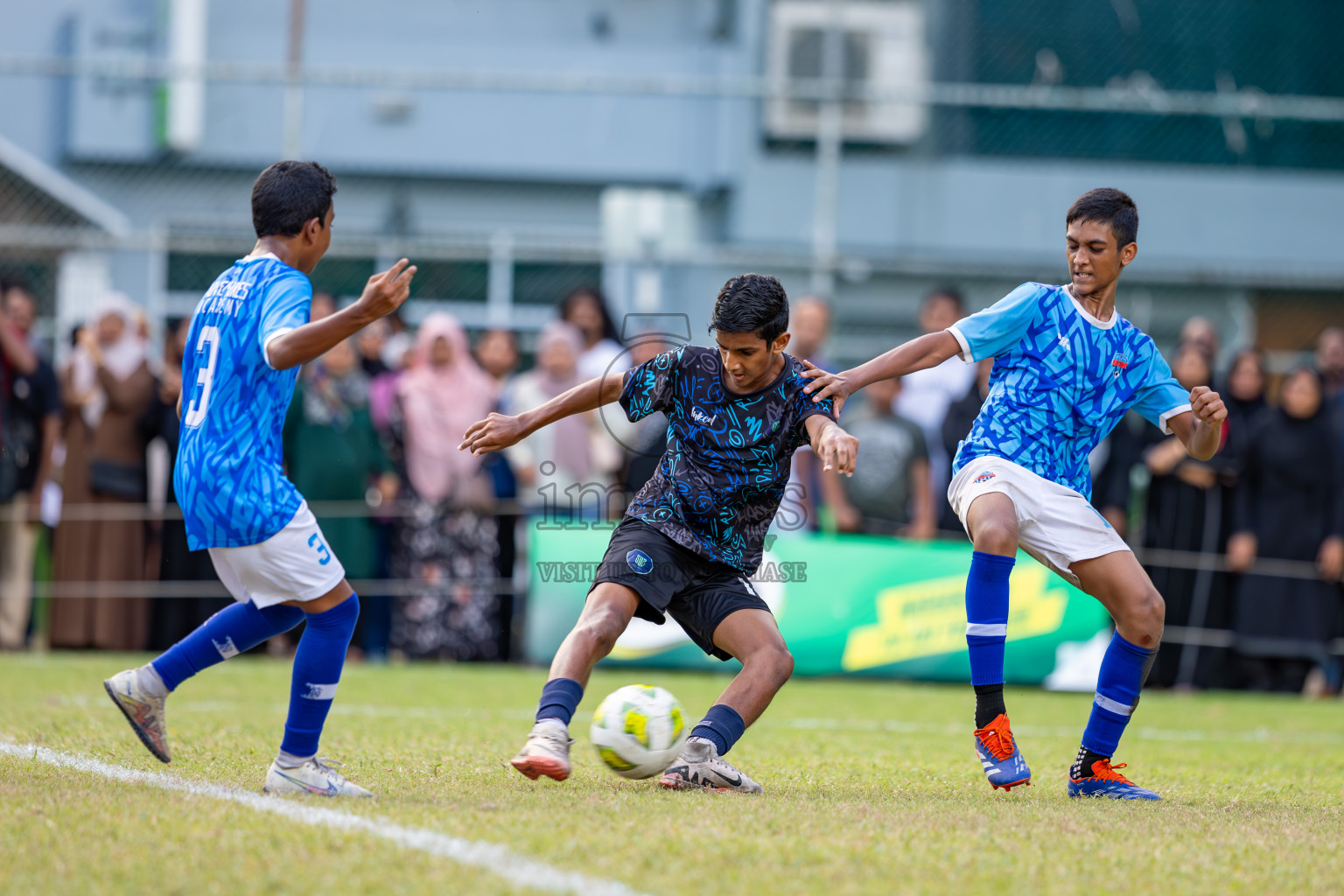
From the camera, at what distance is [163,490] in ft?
35.2

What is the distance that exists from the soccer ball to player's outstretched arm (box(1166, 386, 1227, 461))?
6.56 ft

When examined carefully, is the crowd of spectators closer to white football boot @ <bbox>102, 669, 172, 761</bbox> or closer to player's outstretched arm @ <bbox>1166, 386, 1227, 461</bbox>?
player's outstretched arm @ <bbox>1166, 386, 1227, 461</bbox>

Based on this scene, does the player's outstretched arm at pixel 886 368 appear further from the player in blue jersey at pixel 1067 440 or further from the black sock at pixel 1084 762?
the black sock at pixel 1084 762

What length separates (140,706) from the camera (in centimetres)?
446

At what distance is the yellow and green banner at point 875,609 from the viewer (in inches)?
398

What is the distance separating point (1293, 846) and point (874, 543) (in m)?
6.37

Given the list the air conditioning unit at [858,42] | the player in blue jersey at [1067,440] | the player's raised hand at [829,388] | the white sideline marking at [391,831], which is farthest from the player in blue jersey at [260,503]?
the air conditioning unit at [858,42]

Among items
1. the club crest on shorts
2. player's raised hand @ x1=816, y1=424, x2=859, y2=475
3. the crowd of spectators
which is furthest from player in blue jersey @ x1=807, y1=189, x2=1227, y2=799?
the crowd of spectators

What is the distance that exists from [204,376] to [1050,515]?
107 inches

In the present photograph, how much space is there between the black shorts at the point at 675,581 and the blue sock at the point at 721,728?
0.25 meters

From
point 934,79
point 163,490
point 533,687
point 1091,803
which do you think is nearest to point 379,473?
point 163,490

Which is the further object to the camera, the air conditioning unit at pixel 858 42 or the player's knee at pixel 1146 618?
the air conditioning unit at pixel 858 42

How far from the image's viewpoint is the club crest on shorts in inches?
187

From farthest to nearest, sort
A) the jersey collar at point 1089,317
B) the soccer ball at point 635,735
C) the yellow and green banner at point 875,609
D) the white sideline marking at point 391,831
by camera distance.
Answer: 1. the yellow and green banner at point 875,609
2. the jersey collar at point 1089,317
3. the soccer ball at point 635,735
4. the white sideline marking at point 391,831
